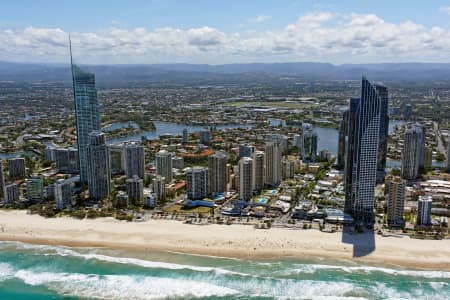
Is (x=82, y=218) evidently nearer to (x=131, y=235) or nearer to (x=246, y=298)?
(x=131, y=235)

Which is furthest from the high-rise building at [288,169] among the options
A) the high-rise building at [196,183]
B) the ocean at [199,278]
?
the ocean at [199,278]

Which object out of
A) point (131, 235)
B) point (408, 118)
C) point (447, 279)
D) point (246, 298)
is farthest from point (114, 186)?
point (408, 118)

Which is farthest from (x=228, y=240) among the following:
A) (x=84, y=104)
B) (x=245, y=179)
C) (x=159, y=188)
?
(x=84, y=104)

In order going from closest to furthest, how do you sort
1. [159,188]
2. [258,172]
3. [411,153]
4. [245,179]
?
[245,179] → [159,188] → [258,172] → [411,153]

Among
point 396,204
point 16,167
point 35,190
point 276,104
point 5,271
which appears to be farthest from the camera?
point 276,104

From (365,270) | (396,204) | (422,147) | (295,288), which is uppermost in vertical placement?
→ (422,147)

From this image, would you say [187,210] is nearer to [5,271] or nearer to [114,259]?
[114,259]
